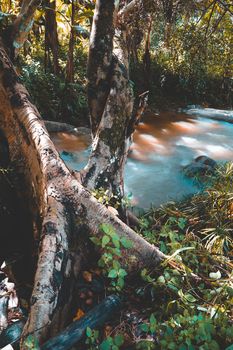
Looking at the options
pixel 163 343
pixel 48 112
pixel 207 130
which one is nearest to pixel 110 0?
pixel 163 343

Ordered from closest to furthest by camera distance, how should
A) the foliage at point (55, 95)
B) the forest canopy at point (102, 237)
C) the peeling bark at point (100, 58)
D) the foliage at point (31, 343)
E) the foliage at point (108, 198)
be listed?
1. the foliage at point (31, 343)
2. the forest canopy at point (102, 237)
3. the foliage at point (108, 198)
4. the peeling bark at point (100, 58)
5. the foliage at point (55, 95)

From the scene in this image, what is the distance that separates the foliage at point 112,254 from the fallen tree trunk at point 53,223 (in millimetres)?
80

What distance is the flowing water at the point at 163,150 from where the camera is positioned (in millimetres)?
6219

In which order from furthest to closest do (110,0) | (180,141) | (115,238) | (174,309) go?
(180,141) < (110,0) < (115,238) < (174,309)

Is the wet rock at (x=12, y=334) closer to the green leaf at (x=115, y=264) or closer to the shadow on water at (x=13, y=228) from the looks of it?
the shadow on water at (x=13, y=228)

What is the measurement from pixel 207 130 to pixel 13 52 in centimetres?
648

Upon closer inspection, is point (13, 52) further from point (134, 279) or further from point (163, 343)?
point (163, 343)

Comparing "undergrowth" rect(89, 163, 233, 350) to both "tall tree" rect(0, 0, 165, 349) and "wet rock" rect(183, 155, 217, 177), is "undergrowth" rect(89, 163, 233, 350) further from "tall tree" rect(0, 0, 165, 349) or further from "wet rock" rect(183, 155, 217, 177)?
"wet rock" rect(183, 155, 217, 177)

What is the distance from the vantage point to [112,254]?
95.8 inches

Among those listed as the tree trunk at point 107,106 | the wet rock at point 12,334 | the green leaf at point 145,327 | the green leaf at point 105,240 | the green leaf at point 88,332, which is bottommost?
the wet rock at point 12,334

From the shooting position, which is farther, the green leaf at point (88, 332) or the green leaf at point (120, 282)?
the green leaf at point (120, 282)

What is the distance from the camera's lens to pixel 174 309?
2197mm

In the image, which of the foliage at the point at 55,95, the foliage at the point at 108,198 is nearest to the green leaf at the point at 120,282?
the foliage at the point at 108,198

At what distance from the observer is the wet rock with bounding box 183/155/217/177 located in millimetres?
6439
